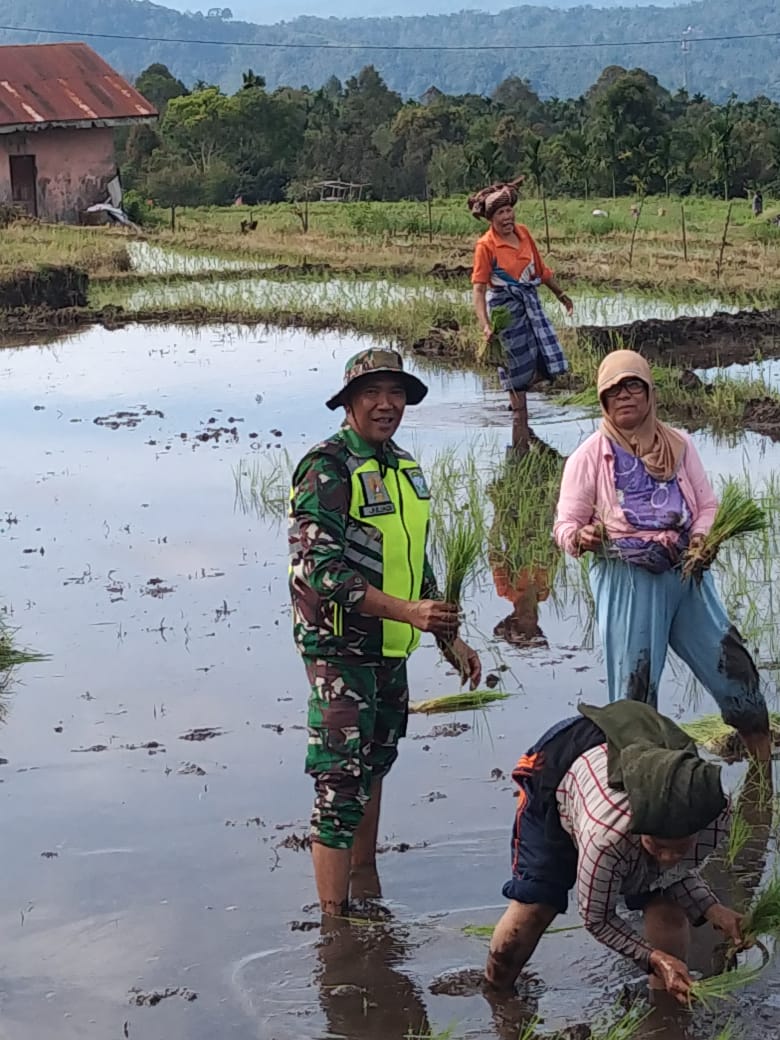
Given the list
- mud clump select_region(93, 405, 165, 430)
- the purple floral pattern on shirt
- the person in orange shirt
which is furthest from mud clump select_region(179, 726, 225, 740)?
mud clump select_region(93, 405, 165, 430)

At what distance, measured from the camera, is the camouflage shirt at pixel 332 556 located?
389cm

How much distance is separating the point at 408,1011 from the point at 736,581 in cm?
342

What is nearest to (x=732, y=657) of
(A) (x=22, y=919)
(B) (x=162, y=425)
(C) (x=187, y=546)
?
(A) (x=22, y=919)

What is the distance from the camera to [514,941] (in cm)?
357

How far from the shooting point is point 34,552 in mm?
8008

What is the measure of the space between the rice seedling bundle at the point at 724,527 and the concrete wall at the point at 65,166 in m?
27.4

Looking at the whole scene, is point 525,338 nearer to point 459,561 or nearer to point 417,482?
point 459,561

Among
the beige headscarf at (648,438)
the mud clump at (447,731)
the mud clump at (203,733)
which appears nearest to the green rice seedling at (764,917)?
the beige headscarf at (648,438)

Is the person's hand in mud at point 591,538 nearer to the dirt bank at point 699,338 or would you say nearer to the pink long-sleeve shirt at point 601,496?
the pink long-sleeve shirt at point 601,496

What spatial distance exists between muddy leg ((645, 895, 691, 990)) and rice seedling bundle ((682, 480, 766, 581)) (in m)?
1.19

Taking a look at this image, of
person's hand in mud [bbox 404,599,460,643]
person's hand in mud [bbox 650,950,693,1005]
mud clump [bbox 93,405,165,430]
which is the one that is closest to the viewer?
person's hand in mud [bbox 650,950,693,1005]

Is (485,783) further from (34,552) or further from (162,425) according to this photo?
(162,425)

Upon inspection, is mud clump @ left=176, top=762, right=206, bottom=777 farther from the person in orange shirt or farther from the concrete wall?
the concrete wall

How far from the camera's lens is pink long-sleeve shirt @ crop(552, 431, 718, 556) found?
4441 mm
